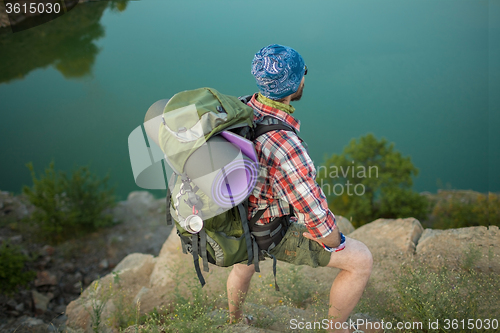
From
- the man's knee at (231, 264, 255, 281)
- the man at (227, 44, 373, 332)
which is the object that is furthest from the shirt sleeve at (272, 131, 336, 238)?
the man's knee at (231, 264, 255, 281)

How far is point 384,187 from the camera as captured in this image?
16.0ft

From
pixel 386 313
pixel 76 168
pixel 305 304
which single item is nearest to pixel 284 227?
pixel 386 313

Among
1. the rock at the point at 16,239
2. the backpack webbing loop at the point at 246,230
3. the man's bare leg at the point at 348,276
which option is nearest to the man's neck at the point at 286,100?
the backpack webbing loop at the point at 246,230

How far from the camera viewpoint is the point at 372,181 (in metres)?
4.93

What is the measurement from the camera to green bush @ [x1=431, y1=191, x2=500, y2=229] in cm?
432

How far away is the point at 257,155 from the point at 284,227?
56 centimetres

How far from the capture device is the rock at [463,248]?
2980 mm

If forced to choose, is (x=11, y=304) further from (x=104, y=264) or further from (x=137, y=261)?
(x=137, y=261)

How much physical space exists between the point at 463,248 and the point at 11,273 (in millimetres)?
5736

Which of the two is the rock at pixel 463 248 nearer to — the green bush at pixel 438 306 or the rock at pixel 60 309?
the green bush at pixel 438 306

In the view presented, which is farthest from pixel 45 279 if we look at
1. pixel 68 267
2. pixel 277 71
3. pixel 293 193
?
pixel 277 71

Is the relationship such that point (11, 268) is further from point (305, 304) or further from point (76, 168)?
point (305, 304)

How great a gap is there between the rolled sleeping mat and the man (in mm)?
169

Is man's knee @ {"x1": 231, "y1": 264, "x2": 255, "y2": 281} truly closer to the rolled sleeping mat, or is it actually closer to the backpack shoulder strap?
the rolled sleeping mat
